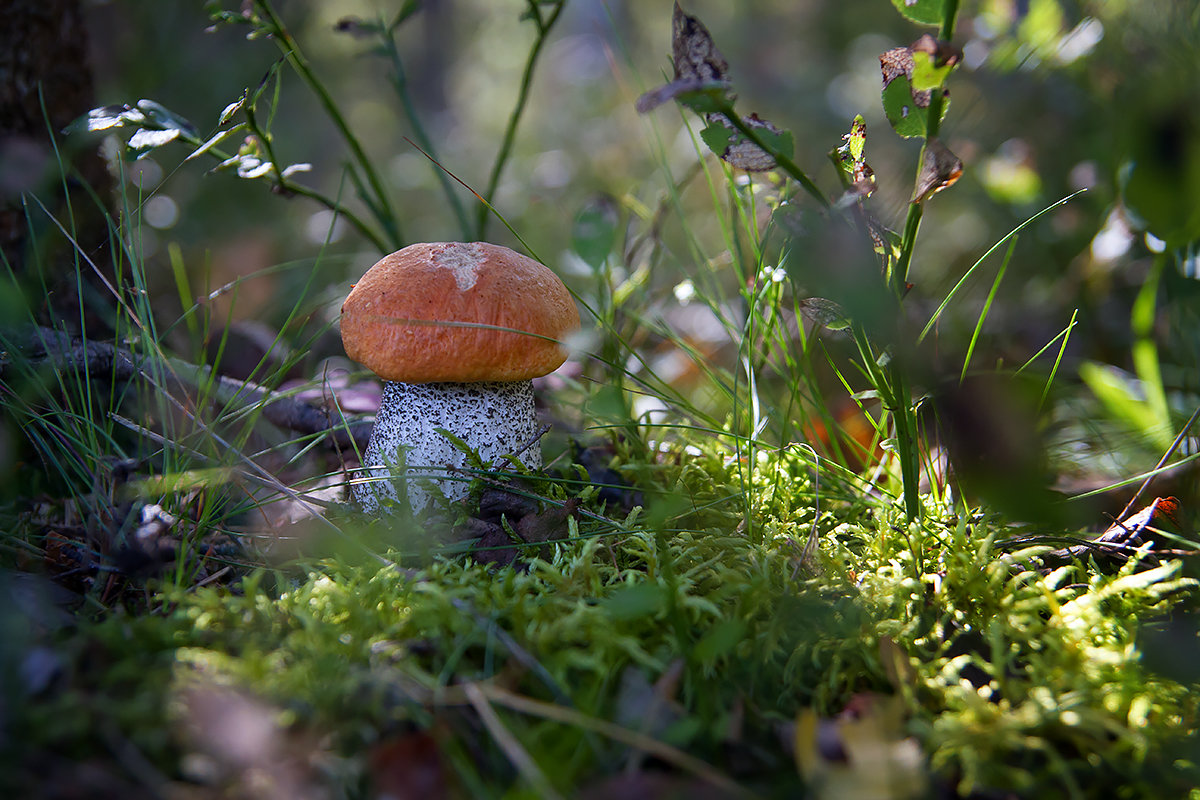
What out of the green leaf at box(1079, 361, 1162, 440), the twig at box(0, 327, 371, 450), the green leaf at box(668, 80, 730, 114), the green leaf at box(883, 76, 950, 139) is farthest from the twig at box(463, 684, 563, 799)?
the green leaf at box(1079, 361, 1162, 440)

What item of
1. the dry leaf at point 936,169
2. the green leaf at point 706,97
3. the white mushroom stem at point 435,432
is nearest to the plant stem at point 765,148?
the green leaf at point 706,97

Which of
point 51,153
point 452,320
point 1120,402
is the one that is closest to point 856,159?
point 452,320

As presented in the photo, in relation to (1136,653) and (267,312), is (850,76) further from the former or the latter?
(1136,653)

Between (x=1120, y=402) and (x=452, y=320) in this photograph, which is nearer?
(x=452, y=320)

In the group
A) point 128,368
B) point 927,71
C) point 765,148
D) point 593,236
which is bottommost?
point 128,368

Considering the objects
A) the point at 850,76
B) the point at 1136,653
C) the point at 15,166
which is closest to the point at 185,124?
the point at 15,166

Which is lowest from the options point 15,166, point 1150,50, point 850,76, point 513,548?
point 513,548

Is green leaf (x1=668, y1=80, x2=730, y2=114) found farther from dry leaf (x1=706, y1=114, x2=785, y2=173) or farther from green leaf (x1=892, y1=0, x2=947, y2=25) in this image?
green leaf (x1=892, y1=0, x2=947, y2=25)

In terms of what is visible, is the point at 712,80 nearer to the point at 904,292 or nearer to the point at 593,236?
the point at 904,292
